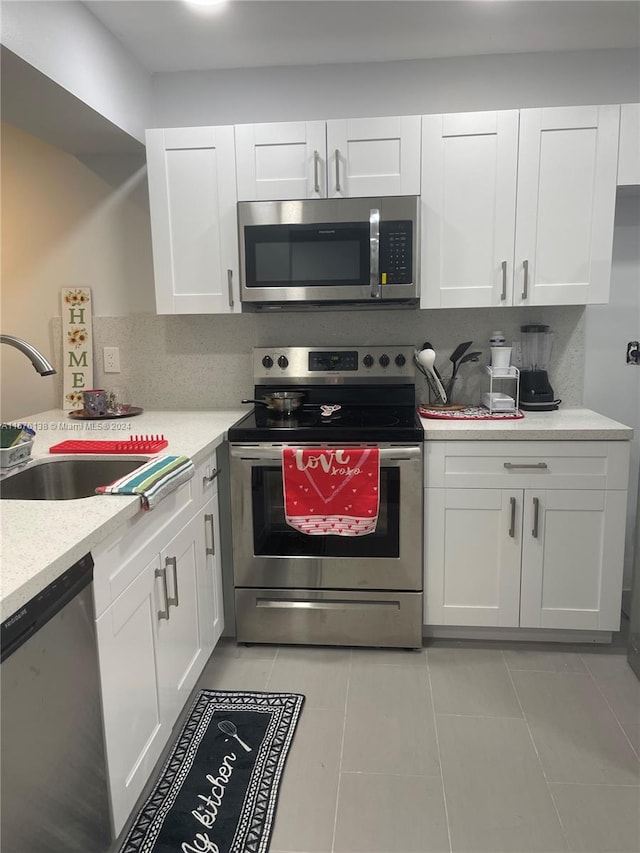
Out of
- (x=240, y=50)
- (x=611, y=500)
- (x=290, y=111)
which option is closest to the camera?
(x=611, y=500)

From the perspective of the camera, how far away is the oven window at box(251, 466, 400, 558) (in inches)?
90.1

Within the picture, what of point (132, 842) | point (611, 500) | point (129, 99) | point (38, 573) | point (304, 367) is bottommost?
point (132, 842)

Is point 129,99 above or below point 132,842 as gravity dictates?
above

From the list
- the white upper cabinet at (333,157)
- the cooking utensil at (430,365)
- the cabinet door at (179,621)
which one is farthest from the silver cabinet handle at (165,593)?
the white upper cabinet at (333,157)

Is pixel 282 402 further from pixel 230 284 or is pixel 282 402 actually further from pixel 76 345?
pixel 76 345

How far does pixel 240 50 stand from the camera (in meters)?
2.42

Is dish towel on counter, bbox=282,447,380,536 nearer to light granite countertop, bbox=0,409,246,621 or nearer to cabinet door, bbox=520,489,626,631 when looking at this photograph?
light granite countertop, bbox=0,409,246,621

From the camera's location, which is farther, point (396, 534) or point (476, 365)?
point (476, 365)

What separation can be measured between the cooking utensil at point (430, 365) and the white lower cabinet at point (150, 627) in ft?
3.45

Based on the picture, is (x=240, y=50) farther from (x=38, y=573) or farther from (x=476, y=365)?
(x=38, y=573)

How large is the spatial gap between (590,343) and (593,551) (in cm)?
95

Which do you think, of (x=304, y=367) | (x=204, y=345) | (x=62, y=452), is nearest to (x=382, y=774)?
(x=62, y=452)

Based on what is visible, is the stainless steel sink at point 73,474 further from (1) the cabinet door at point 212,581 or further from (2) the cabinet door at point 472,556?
(2) the cabinet door at point 472,556

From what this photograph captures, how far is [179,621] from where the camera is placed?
1.82m
